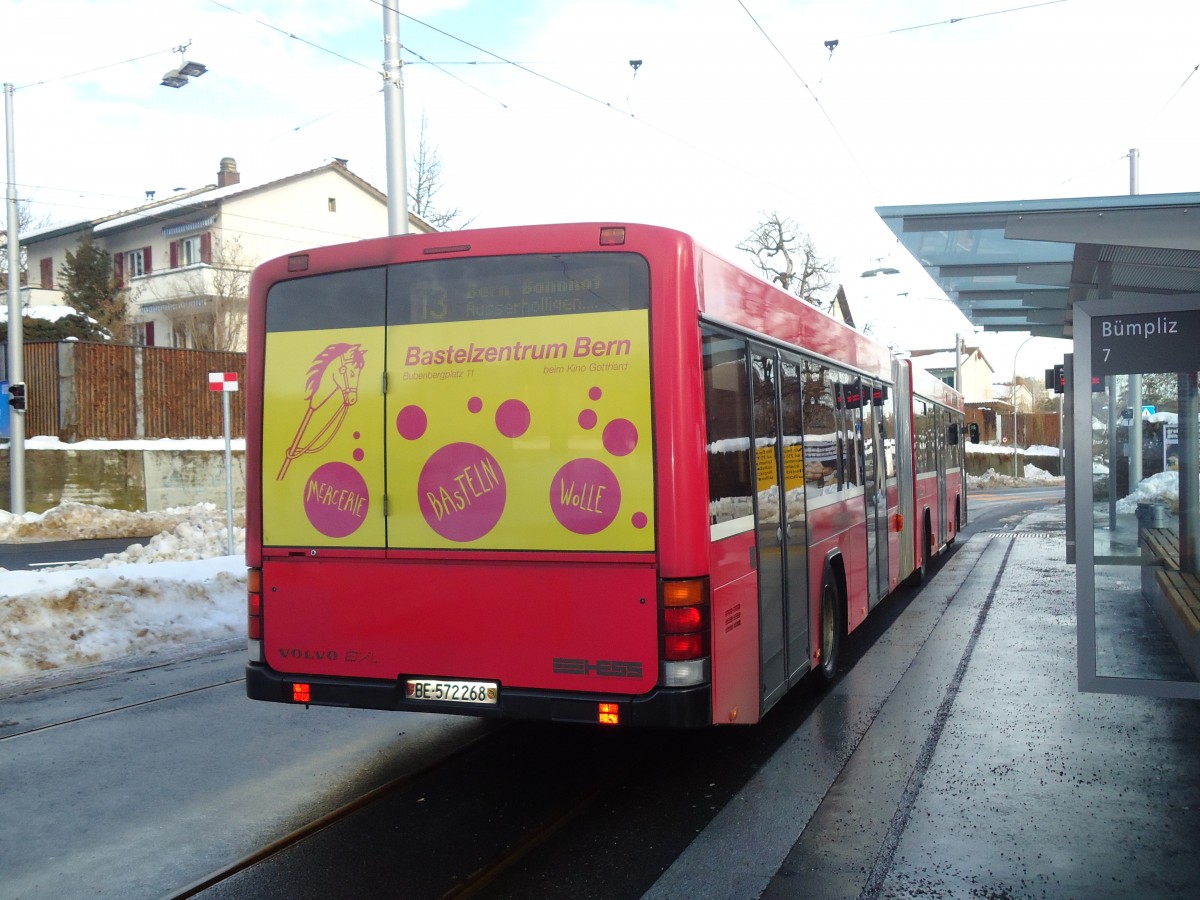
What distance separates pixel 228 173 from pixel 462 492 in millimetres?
50140

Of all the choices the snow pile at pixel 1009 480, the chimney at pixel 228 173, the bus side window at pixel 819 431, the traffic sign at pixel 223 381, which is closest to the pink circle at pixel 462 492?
the bus side window at pixel 819 431

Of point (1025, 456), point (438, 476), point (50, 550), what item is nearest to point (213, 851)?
point (438, 476)

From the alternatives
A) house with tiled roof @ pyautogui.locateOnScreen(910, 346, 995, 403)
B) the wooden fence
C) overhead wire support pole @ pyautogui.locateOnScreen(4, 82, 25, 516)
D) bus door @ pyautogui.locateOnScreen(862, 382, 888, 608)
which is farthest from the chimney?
Result: house with tiled roof @ pyautogui.locateOnScreen(910, 346, 995, 403)

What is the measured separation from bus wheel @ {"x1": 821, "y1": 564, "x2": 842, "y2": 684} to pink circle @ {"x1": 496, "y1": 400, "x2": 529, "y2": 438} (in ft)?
10.5

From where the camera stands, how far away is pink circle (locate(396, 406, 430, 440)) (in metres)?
5.52

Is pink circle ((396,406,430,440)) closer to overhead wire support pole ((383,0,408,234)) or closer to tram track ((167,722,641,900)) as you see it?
tram track ((167,722,641,900))

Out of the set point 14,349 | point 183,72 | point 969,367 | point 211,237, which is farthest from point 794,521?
point 969,367

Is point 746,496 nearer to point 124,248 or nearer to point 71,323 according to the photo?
point 71,323

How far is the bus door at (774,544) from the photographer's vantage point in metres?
6.15

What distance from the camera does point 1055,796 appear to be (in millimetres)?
5641

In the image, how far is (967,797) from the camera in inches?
222

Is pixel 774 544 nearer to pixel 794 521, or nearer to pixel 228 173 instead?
pixel 794 521

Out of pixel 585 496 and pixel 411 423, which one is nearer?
pixel 585 496

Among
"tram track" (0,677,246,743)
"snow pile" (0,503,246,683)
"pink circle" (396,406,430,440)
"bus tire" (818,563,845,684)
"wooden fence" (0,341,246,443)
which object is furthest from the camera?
"wooden fence" (0,341,246,443)
